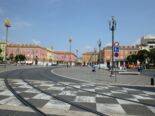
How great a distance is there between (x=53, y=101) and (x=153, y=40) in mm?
148758

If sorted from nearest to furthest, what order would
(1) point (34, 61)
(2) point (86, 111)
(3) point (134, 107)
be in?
1. (2) point (86, 111)
2. (3) point (134, 107)
3. (1) point (34, 61)

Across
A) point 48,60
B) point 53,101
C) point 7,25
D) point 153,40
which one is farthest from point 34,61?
point 53,101

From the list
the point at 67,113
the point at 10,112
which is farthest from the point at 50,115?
the point at 10,112

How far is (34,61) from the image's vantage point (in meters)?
146

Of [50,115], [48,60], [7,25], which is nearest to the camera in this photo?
[50,115]

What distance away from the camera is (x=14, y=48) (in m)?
155

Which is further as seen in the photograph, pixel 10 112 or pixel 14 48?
pixel 14 48

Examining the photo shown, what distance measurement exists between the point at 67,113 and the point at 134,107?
2.58 metres

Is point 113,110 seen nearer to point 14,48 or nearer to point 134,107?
point 134,107

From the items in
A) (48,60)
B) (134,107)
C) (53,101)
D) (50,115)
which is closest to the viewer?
(50,115)

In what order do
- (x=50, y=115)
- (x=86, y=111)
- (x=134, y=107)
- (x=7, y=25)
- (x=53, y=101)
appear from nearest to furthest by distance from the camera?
(x=50, y=115) < (x=86, y=111) < (x=134, y=107) < (x=53, y=101) < (x=7, y=25)

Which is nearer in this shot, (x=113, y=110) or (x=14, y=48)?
(x=113, y=110)

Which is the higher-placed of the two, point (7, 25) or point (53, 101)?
point (7, 25)

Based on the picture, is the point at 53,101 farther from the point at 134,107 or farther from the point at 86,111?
the point at 134,107
